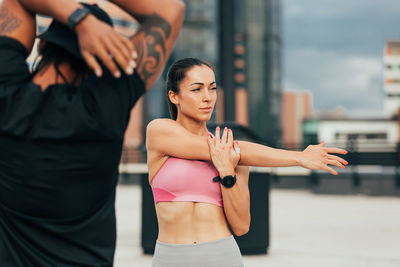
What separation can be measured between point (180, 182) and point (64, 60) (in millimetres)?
644

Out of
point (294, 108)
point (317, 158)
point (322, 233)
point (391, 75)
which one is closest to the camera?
point (317, 158)

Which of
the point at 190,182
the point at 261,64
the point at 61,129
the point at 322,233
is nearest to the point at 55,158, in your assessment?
the point at 61,129

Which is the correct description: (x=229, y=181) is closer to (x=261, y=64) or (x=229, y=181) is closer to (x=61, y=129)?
(x=61, y=129)

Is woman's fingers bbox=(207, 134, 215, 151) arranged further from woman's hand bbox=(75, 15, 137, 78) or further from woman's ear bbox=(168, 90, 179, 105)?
woman's hand bbox=(75, 15, 137, 78)

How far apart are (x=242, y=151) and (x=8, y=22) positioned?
0.91 m

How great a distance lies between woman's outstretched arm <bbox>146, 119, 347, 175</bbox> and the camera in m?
Result: 1.82

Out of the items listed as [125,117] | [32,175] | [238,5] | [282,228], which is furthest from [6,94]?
[238,5]

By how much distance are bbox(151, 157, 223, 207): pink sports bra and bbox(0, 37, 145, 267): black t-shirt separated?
1.35 ft

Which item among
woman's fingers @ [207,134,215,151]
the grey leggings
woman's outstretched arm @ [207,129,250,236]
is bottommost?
the grey leggings

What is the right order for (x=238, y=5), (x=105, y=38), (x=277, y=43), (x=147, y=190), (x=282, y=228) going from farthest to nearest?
(x=277, y=43) → (x=238, y=5) → (x=282, y=228) → (x=147, y=190) → (x=105, y=38)

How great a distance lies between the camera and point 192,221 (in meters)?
1.98

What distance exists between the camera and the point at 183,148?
6.40ft

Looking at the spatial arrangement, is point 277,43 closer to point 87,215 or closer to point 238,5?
point 238,5

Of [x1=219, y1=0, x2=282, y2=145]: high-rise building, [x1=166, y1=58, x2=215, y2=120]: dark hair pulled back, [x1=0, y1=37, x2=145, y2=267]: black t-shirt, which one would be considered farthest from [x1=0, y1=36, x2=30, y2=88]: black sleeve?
[x1=219, y1=0, x2=282, y2=145]: high-rise building
